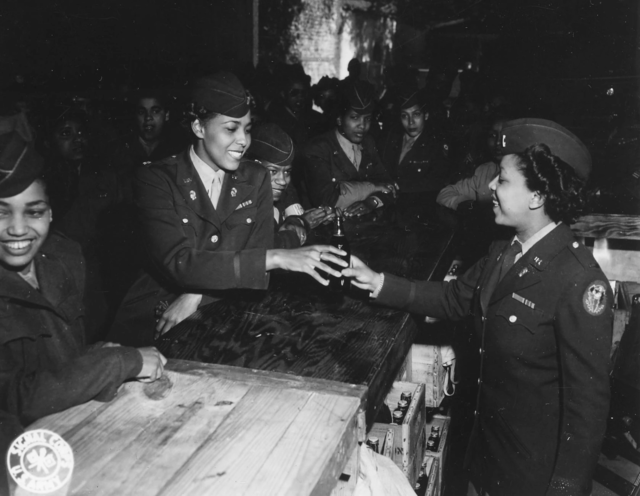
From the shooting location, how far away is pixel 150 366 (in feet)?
5.45

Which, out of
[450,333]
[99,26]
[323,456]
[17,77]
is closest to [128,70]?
[99,26]

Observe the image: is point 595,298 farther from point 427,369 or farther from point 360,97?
point 360,97

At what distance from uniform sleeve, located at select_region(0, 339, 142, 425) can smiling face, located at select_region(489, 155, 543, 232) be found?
164 centimetres

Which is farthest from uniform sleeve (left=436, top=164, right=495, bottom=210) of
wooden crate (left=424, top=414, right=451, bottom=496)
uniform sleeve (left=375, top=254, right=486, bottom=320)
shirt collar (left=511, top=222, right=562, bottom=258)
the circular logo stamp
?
the circular logo stamp

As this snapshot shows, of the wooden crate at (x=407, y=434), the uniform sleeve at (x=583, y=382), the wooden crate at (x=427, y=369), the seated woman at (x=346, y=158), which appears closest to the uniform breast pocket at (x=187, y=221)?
the wooden crate at (x=407, y=434)

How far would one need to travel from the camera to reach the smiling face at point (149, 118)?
16.0 feet

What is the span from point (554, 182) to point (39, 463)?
2.06 m

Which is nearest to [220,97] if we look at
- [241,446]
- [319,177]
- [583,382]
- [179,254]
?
[179,254]

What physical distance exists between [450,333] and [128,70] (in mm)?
5995

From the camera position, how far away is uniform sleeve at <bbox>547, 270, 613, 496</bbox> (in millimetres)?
2062

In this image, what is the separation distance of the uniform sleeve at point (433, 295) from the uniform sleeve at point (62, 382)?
129 centimetres

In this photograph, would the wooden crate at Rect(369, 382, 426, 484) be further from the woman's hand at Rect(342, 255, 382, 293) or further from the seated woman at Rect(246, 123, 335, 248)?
the seated woman at Rect(246, 123, 335, 248)

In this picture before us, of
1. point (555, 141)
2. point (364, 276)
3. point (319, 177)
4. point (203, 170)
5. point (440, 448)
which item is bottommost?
point (440, 448)

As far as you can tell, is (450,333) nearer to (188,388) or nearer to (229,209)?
(229,209)
